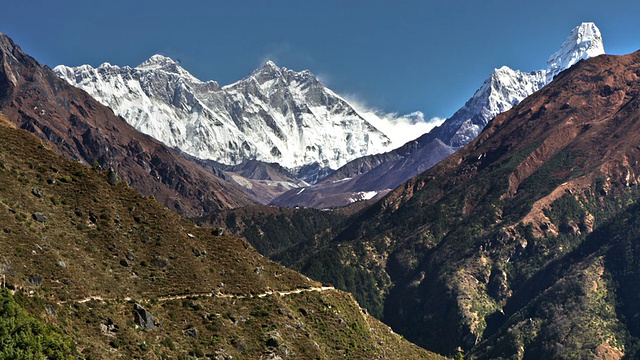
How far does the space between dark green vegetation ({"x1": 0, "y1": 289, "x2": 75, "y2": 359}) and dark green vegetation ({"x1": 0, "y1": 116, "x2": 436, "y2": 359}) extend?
26 centimetres

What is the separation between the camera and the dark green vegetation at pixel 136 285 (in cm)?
10062

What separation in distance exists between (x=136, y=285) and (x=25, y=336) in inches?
1462

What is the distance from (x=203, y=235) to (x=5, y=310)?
65313 millimetres

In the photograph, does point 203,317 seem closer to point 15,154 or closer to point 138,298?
point 138,298

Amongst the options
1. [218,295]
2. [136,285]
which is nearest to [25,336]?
[136,285]

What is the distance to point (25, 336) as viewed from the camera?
82375 mm

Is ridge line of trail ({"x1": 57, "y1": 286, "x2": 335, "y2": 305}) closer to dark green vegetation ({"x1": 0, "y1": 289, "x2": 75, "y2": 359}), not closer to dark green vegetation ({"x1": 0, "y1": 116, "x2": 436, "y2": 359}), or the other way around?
dark green vegetation ({"x1": 0, "y1": 116, "x2": 436, "y2": 359})

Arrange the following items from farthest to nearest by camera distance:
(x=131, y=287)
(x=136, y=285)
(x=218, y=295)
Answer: (x=218, y=295) → (x=136, y=285) → (x=131, y=287)

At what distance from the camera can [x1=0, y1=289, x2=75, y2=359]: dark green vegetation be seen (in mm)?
80938

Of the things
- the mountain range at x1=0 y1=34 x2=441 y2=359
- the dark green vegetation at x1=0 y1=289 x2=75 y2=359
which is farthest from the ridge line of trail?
the dark green vegetation at x1=0 y1=289 x2=75 y2=359

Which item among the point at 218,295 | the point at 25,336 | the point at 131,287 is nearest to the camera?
the point at 25,336

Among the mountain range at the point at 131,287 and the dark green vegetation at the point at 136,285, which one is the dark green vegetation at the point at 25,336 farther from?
the dark green vegetation at the point at 136,285

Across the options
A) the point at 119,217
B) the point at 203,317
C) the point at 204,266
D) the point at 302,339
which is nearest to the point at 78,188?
the point at 119,217

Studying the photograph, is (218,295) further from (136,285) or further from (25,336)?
(25,336)
